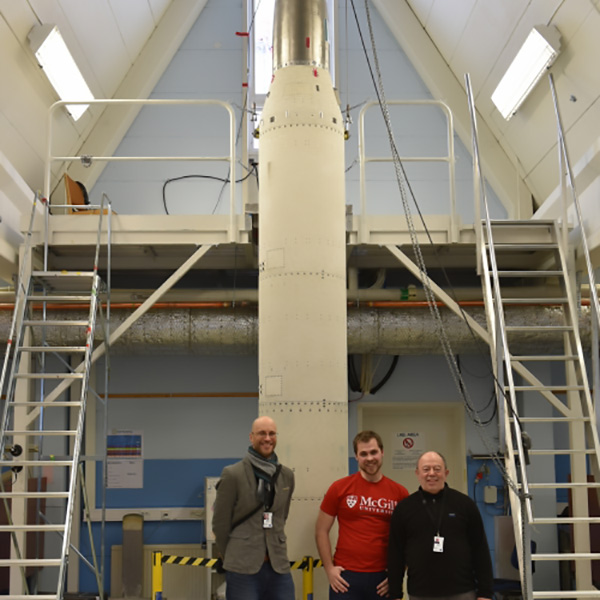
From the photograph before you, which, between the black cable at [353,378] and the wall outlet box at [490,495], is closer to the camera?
the wall outlet box at [490,495]

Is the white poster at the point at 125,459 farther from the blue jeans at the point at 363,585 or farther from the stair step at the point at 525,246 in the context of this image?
the blue jeans at the point at 363,585

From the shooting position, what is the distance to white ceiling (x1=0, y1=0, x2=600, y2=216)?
6.20 meters

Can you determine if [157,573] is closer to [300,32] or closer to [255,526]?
[255,526]

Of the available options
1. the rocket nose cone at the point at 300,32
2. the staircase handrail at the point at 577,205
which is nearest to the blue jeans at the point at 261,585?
the staircase handrail at the point at 577,205

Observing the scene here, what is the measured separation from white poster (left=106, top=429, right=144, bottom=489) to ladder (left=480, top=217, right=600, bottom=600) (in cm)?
390

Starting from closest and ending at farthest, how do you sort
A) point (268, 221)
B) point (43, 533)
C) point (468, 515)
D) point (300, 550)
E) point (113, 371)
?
point (468, 515) → point (300, 550) → point (268, 221) → point (43, 533) → point (113, 371)

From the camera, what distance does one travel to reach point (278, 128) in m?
5.18

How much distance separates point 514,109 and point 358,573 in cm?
524

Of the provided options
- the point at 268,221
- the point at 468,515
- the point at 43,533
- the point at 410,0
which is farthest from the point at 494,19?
the point at 43,533

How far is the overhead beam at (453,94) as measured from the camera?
837 cm

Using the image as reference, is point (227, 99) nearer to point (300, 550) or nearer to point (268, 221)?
point (268, 221)

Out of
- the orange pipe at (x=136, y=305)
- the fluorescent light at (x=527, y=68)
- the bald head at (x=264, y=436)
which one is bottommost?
the bald head at (x=264, y=436)

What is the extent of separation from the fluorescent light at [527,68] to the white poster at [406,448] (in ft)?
11.7

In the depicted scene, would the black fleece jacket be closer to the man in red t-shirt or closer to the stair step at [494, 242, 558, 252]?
the man in red t-shirt
